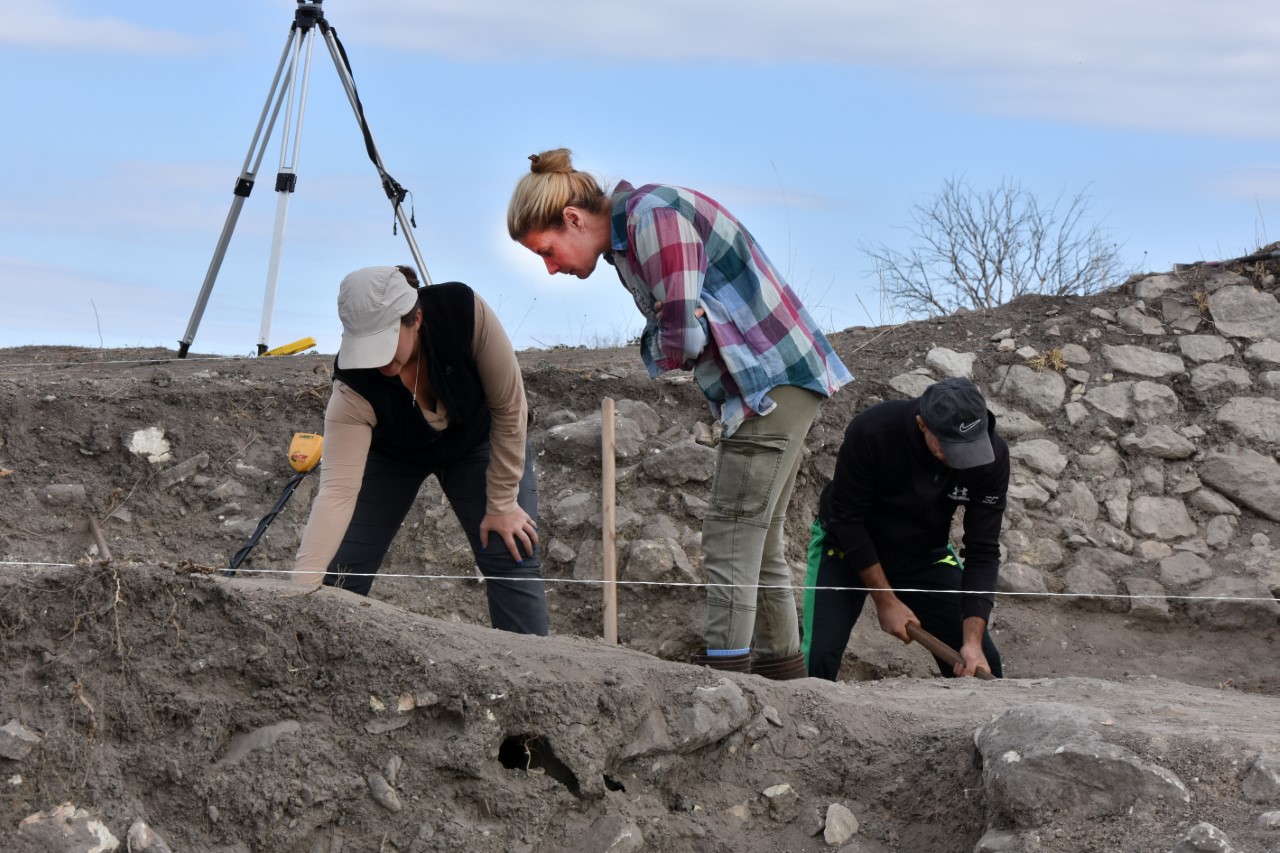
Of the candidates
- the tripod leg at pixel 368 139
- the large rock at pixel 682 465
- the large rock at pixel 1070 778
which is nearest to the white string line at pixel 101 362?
the tripod leg at pixel 368 139

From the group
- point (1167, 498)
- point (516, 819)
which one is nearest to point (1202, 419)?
point (1167, 498)

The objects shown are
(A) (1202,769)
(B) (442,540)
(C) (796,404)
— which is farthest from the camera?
(B) (442,540)

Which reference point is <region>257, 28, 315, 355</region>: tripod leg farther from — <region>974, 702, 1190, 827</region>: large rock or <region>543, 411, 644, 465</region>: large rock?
<region>974, 702, 1190, 827</region>: large rock

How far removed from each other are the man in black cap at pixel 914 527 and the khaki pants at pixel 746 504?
1.35 ft

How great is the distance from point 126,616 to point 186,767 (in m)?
0.38

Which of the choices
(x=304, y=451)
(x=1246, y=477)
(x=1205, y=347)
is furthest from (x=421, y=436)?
(x=1205, y=347)

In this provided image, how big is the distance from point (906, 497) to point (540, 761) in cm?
166

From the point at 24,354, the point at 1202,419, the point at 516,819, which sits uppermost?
the point at 24,354

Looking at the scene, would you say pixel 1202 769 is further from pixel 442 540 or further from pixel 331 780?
pixel 442 540

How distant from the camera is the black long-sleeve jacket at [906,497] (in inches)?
153

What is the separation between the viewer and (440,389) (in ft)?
10.8

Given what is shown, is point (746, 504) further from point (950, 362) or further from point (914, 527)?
point (950, 362)

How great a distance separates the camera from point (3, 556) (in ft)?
17.9

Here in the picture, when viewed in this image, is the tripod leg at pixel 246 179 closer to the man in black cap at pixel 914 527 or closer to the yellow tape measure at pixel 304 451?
the yellow tape measure at pixel 304 451
